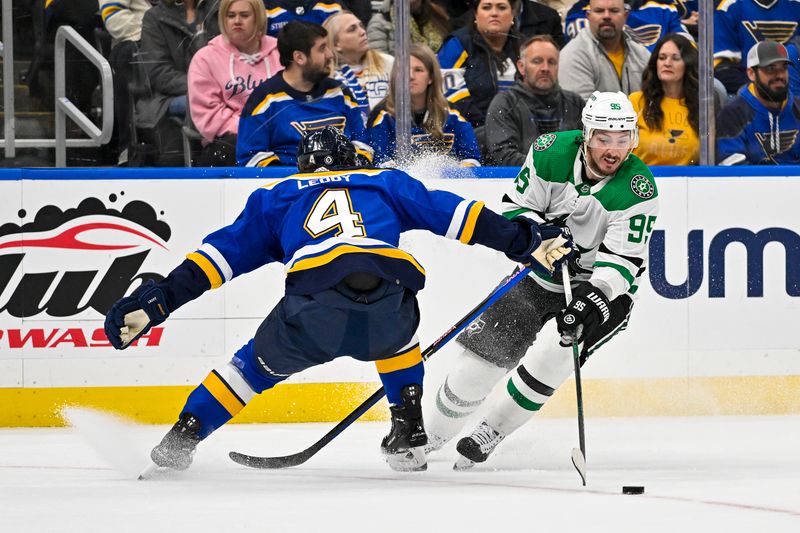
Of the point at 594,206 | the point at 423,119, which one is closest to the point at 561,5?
the point at 423,119

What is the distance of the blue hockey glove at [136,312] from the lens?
4.01 metres

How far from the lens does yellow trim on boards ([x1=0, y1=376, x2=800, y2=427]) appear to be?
19.1 ft

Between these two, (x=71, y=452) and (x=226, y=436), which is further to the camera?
(x=226, y=436)

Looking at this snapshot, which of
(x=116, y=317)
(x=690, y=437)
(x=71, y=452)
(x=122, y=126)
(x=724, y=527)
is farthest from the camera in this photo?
(x=122, y=126)

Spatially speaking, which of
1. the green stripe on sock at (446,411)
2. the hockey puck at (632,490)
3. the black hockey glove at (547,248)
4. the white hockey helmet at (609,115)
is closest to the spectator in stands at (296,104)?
the green stripe on sock at (446,411)

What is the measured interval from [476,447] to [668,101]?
7.47 ft

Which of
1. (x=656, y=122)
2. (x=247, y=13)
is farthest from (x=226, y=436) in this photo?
Result: (x=656, y=122)

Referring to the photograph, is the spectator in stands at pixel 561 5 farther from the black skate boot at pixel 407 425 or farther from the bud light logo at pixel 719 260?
the black skate boot at pixel 407 425

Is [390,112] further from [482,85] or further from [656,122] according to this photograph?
[656,122]

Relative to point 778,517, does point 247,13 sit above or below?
above

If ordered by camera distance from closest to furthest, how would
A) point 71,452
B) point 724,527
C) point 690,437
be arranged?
1. point 724,527
2. point 71,452
3. point 690,437

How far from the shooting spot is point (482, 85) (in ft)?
19.9

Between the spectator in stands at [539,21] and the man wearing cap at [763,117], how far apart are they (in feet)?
2.73

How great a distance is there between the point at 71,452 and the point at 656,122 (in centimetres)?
293
